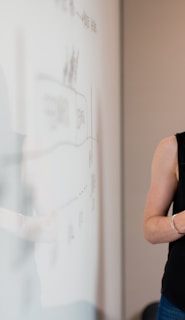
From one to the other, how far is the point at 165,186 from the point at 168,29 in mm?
923

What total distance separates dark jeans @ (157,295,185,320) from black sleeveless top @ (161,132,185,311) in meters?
0.02

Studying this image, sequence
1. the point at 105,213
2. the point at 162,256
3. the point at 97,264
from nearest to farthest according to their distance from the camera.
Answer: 1. the point at 97,264
2. the point at 105,213
3. the point at 162,256

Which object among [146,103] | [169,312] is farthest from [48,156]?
[146,103]

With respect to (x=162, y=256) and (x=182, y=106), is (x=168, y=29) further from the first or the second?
(x=162, y=256)

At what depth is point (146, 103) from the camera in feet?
5.82

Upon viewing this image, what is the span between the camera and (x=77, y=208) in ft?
2.92

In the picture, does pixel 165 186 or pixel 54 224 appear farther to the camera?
pixel 165 186

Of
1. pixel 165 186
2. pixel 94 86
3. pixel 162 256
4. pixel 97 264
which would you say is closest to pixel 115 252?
pixel 162 256

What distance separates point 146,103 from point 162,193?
786mm

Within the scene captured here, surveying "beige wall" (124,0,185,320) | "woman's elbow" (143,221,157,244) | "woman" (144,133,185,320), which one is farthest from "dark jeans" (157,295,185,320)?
"beige wall" (124,0,185,320)

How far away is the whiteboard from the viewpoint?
1.66ft

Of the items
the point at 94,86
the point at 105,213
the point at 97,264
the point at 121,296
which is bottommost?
the point at 121,296

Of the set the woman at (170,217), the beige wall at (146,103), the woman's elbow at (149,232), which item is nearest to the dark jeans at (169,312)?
the woman at (170,217)

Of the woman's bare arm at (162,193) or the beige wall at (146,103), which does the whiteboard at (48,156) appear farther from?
the beige wall at (146,103)
